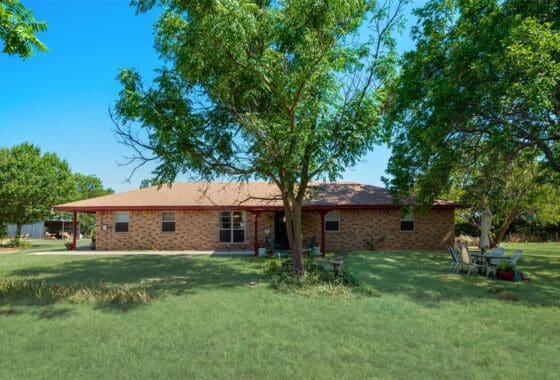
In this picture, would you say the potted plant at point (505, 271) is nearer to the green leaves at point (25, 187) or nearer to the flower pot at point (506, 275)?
the flower pot at point (506, 275)

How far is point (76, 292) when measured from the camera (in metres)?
9.27

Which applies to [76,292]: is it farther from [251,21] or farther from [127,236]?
[127,236]

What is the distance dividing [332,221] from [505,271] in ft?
33.8

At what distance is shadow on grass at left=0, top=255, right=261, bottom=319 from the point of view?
8.60m

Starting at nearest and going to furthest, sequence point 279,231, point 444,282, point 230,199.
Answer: point 444,282
point 230,199
point 279,231

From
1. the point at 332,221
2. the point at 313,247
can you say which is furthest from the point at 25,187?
the point at 332,221

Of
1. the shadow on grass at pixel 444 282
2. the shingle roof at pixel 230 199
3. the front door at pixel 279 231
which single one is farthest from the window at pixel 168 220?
the shadow on grass at pixel 444 282

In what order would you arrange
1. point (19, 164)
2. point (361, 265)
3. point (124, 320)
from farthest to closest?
point (19, 164), point (361, 265), point (124, 320)

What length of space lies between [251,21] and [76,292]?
7.62 meters

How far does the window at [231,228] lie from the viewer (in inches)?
858

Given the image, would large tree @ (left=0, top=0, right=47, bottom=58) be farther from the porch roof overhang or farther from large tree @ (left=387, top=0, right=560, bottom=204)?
the porch roof overhang

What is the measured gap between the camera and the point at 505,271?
1197 cm

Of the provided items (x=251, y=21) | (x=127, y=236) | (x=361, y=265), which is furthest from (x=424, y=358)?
(x=127, y=236)

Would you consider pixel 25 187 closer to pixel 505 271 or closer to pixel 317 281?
pixel 317 281
